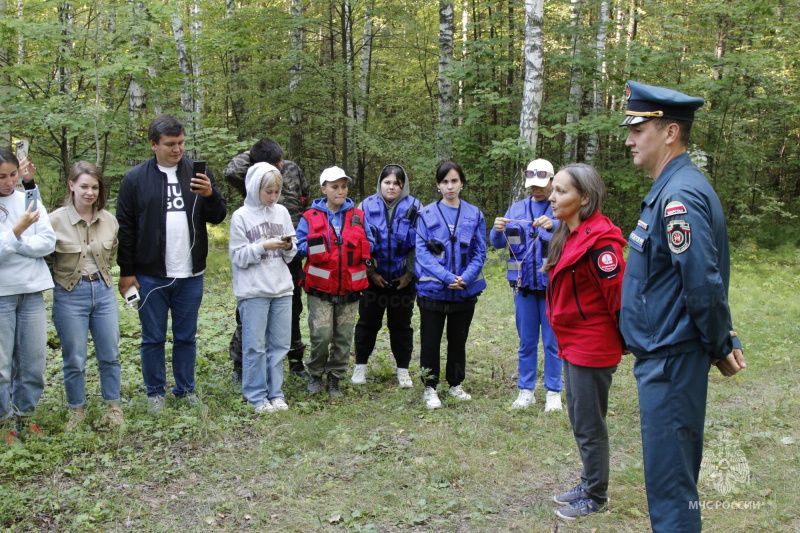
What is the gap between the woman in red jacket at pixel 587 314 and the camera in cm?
329

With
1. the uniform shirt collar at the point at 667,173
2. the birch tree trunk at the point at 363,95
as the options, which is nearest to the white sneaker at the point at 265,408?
the uniform shirt collar at the point at 667,173

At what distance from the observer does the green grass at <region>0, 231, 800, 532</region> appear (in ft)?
11.2

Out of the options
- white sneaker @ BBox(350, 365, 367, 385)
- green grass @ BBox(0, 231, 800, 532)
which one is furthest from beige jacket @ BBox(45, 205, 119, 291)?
white sneaker @ BBox(350, 365, 367, 385)

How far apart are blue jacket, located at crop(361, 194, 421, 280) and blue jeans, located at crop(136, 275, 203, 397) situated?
170cm

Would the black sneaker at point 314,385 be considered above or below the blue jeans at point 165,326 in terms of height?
below

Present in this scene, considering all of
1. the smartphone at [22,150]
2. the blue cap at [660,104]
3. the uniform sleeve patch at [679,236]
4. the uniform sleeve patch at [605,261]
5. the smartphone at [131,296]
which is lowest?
the smartphone at [131,296]

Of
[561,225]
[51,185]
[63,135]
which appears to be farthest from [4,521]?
[51,185]

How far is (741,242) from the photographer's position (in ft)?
47.4

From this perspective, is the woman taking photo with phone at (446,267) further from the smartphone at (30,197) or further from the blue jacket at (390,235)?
the smartphone at (30,197)

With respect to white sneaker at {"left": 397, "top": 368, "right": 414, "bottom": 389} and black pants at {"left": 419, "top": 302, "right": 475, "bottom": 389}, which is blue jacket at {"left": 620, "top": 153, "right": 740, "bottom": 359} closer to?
black pants at {"left": 419, "top": 302, "right": 475, "bottom": 389}

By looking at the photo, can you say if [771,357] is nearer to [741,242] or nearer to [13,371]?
[13,371]

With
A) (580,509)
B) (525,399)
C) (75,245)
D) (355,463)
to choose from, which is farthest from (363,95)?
(580,509)

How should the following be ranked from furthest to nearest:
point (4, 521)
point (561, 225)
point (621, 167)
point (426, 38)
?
point (426, 38) → point (621, 167) → point (561, 225) → point (4, 521)

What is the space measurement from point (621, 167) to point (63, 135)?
12.3 metres
